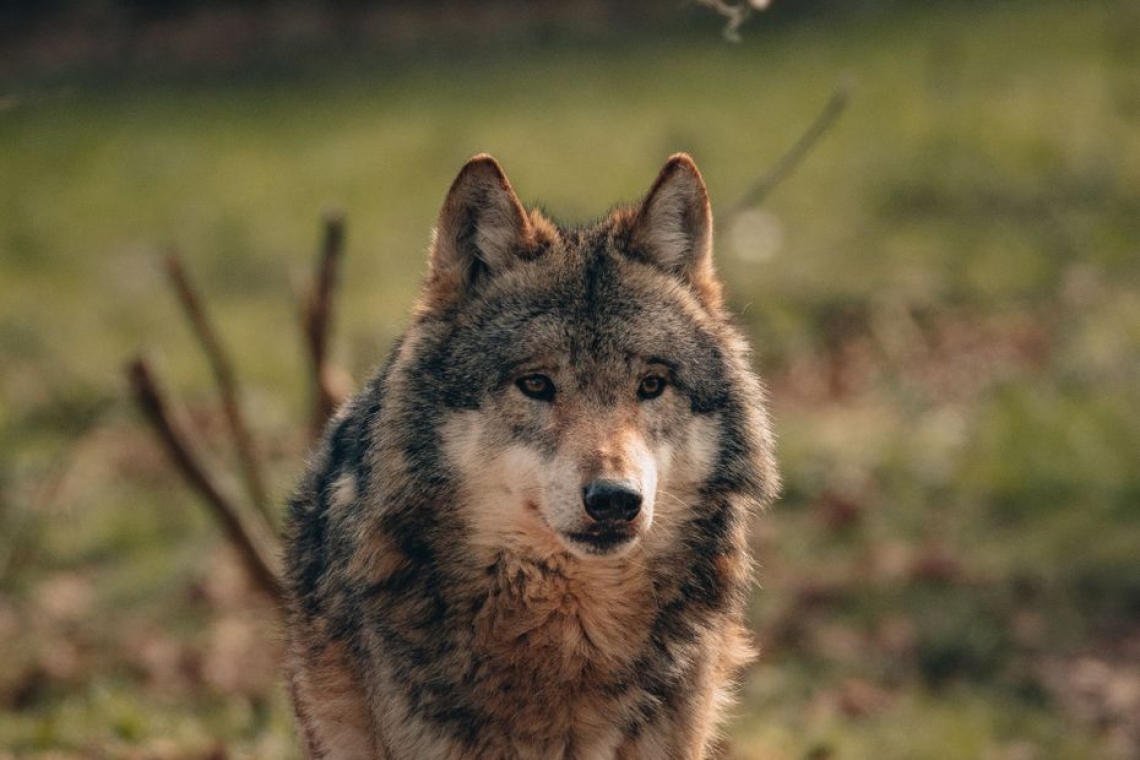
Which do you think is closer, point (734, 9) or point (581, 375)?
point (581, 375)

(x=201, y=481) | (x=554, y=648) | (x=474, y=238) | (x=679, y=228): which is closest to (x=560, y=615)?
(x=554, y=648)

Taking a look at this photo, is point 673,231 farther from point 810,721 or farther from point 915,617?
point 915,617

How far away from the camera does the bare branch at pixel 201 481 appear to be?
6832mm

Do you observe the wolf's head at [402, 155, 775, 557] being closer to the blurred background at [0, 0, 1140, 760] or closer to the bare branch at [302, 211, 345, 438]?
the blurred background at [0, 0, 1140, 760]

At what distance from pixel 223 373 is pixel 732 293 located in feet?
20.2

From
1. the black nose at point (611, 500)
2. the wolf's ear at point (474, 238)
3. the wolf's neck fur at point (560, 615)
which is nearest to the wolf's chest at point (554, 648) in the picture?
the wolf's neck fur at point (560, 615)

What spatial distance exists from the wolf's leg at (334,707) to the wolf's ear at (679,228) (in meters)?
1.72

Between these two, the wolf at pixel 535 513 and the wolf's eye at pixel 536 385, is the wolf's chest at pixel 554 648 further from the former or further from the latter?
the wolf's eye at pixel 536 385

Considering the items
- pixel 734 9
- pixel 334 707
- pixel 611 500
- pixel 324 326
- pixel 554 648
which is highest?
pixel 734 9

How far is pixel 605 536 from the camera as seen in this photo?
13.7 feet

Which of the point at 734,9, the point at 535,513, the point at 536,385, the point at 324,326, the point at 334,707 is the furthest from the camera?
the point at 324,326

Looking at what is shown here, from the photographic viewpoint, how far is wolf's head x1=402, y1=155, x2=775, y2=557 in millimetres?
4270

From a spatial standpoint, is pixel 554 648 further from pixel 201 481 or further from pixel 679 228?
pixel 201 481

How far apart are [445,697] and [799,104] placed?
524 inches
